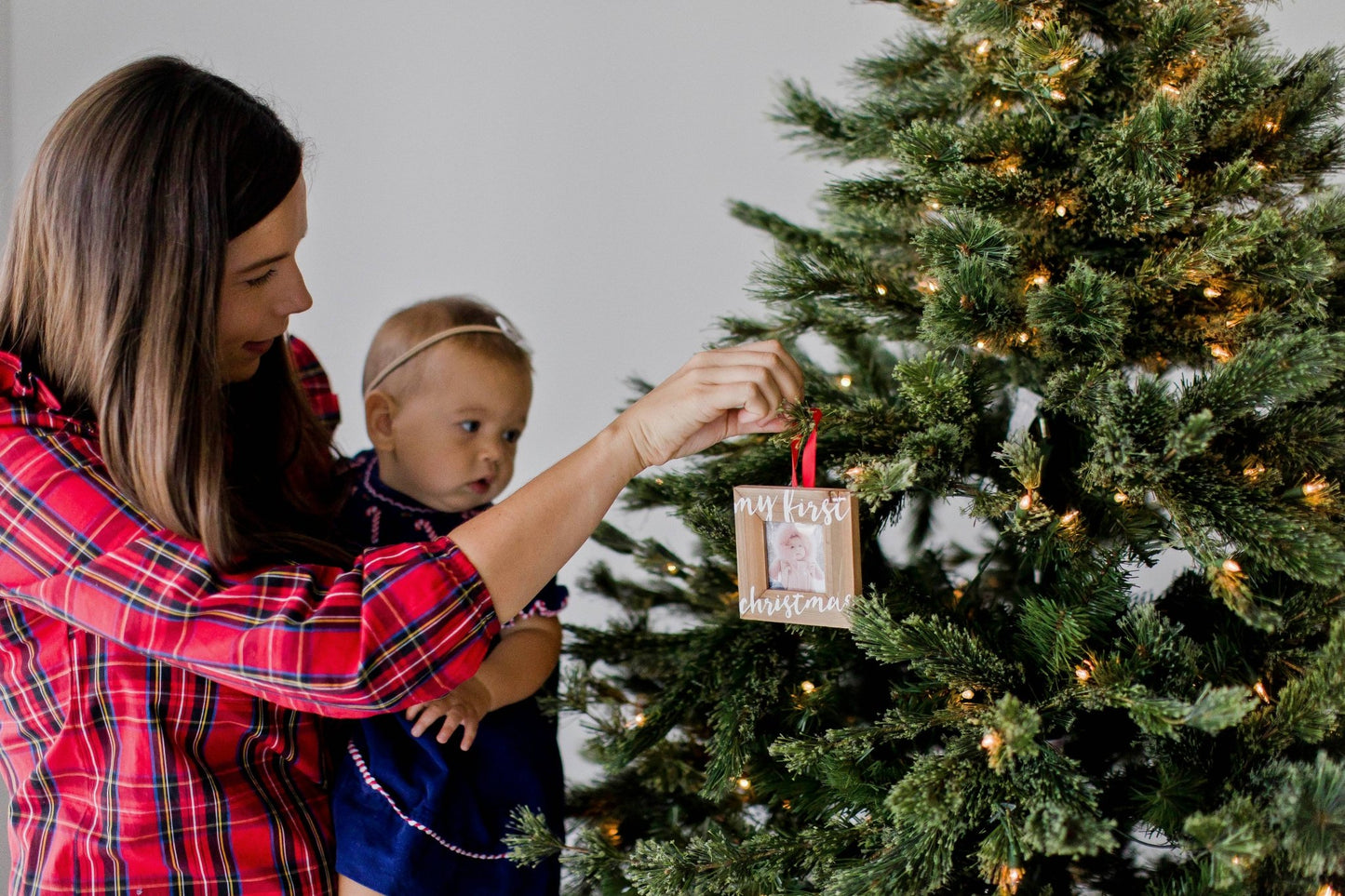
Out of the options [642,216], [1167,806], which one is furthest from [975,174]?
[642,216]

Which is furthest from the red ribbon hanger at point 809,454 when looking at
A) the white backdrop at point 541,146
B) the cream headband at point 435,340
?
the white backdrop at point 541,146

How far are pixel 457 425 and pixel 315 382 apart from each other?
203 millimetres

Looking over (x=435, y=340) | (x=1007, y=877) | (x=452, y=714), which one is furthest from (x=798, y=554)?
(x=435, y=340)

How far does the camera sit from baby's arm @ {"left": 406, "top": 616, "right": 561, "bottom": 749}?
0.98 metres

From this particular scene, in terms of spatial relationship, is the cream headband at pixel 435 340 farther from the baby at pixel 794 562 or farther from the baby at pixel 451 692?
the baby at pixel 794 562

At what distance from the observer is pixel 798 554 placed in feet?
2.66

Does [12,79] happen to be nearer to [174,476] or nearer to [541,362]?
[541,362]

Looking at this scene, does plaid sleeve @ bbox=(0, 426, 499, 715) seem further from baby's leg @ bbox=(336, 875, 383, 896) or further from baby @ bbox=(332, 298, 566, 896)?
baby's leg @ bbox=(336, 875, 383, 896)

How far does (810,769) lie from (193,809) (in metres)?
0.53

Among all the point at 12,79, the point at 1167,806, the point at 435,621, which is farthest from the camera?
the point at 12,79

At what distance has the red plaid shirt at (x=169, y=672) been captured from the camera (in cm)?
80

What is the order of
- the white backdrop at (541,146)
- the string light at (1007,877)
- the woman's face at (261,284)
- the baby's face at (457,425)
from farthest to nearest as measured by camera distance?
the white backdrop at (541,146)
the baby's face at (457,425)
the woman's face at (261,284)
the string light at (1007,877)

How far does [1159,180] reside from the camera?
0.76m

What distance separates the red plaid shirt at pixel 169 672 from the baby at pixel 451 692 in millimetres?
75
